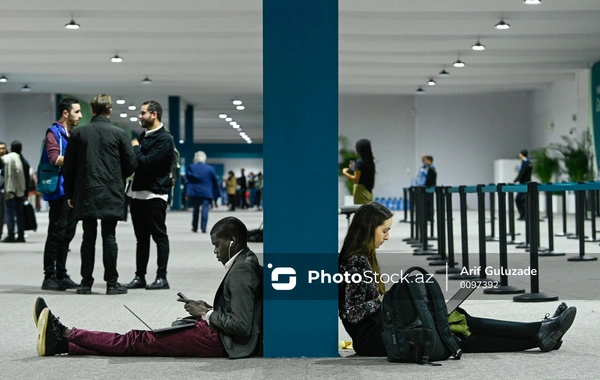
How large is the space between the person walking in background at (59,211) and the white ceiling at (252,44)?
9.94 m

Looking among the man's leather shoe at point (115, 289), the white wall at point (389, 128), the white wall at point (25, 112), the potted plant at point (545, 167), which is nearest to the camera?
the man's leather shoe at point (115, 289)

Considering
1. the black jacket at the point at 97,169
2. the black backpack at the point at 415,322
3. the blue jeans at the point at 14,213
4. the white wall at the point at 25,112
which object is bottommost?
the black backpack at the point at 415,322

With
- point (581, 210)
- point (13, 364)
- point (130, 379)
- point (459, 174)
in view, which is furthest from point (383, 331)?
point (459, 174)

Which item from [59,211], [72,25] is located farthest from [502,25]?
[59,211]

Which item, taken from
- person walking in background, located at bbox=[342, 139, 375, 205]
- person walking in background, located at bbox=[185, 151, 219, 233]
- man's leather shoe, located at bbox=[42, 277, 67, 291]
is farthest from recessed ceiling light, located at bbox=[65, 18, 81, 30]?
man's leather shoe, located at bbox=[42, 277, 67, 291]

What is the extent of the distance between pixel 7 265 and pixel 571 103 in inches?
926

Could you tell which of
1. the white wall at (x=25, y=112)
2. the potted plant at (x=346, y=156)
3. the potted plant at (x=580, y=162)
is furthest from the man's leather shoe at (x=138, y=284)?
the white wall at (x=25, y=112)

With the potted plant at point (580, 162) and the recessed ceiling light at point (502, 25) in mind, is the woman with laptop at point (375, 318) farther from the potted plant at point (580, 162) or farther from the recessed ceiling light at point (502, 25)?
the potted plant at point (580, 162)

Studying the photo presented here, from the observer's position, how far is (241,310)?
15.1 ft

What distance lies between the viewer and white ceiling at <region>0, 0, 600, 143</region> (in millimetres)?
18688

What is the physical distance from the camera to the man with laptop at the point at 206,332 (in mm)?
4680

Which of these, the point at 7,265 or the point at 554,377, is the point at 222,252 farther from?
the point at 7,265

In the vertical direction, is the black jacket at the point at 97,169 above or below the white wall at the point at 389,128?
below
